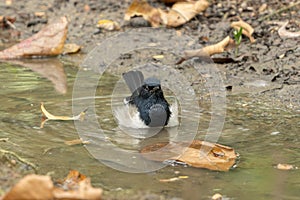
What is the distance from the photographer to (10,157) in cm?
485

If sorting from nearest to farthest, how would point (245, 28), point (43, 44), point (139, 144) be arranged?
point (139, 144) < point (245, 28) < point (43, 44)

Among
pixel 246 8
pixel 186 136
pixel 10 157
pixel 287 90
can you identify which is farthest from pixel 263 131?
pixel 246 8

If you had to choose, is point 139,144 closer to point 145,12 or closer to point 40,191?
point 40,191

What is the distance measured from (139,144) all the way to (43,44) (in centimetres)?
384

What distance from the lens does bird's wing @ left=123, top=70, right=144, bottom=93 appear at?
25.3ft

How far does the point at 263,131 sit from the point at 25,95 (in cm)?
287

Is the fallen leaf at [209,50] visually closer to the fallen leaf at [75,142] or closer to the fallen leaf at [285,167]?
the fallen leaf at [75,142]

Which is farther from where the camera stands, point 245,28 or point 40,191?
point 245,28

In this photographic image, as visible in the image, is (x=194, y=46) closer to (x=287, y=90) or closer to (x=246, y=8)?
(x=246, y=8)

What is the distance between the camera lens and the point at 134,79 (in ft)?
25.6

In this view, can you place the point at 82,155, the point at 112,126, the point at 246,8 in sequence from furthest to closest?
the point at 246,8 → the point at 112,126 → the point at 82,155

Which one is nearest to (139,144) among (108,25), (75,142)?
(75,142)

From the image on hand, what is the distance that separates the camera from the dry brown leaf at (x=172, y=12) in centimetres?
996

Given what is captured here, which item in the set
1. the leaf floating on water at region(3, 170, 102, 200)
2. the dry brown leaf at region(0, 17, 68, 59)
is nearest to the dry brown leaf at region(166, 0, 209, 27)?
the dry brown leaf at region(0, 17, 68, 59)
